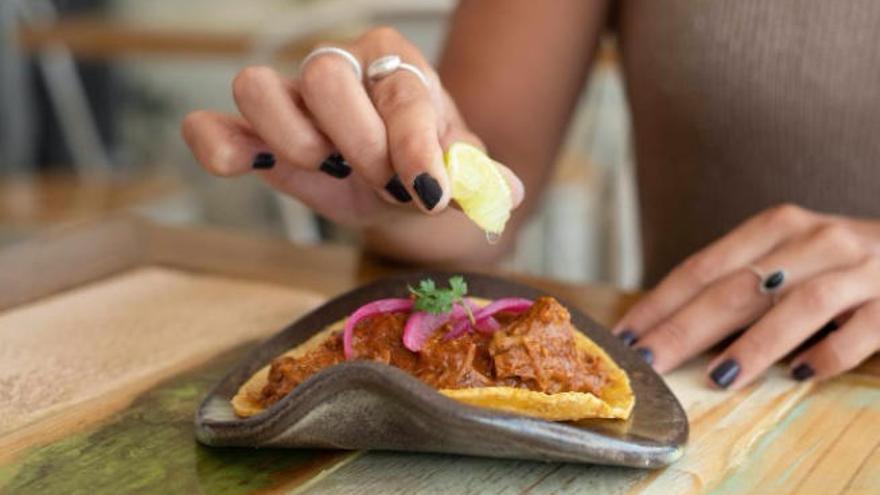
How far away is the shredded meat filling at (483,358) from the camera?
847 mm

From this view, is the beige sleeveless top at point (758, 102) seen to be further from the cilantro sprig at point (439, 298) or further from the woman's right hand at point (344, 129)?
the cilantro sprig at point (439, 298)

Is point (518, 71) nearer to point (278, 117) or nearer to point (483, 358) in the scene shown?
point (278, 117)

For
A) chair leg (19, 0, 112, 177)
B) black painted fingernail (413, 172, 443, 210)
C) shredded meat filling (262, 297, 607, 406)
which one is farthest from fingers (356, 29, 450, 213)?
chair leg (19, 0, 112, 177)

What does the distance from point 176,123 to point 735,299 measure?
4880mm

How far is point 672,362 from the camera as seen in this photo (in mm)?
1012

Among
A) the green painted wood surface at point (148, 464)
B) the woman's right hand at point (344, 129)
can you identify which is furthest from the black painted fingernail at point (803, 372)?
the green painted wood surface at point (148, 464)

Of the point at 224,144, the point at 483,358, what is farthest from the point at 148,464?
the point at 224,144

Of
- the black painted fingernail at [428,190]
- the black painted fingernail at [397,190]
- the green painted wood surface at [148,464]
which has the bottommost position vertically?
the green painted wood surface at [148,464]

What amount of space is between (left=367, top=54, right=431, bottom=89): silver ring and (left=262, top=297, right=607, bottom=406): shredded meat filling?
0.88ft

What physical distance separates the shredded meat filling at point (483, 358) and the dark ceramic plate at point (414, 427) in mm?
45

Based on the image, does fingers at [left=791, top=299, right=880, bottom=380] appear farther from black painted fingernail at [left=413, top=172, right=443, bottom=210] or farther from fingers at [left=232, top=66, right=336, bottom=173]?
fingers at [left=232, top=66, right=336, bottom=173]

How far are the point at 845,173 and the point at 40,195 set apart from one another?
3.20 m

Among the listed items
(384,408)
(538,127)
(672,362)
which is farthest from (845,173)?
(384,408)

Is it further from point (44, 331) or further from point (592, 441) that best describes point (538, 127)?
point (592, 441)
